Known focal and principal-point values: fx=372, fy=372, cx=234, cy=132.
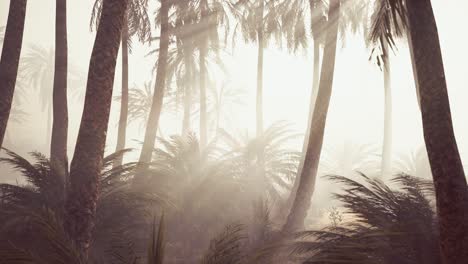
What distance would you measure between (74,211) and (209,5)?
45.2 feet

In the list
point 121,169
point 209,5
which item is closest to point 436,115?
point 121,169

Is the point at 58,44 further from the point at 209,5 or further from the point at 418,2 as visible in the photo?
the point at 418,2

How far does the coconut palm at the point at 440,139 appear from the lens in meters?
4.25

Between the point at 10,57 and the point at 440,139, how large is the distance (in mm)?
7906

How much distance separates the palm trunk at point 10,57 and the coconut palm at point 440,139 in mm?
7322

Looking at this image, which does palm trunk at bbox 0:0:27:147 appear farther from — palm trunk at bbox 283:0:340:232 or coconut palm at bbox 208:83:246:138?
coconut palm at bbox 208:83:246:138

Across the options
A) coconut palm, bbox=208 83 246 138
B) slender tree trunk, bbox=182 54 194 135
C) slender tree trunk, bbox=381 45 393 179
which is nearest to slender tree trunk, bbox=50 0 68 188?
slender tree trunk, bbox=182 54 194 135

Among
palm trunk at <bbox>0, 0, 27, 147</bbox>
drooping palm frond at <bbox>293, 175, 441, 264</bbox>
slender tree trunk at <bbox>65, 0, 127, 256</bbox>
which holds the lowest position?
drooping palm frond at <bbox>293, 175, 441, 264</bbox>

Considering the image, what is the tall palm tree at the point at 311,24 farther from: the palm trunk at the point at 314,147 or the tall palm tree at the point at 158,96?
the tall palm tree at the point at 158,96

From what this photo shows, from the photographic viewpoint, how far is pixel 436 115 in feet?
14.8

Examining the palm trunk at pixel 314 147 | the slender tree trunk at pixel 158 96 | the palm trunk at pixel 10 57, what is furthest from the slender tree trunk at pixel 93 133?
the slender tree trunk at pixel 158 96

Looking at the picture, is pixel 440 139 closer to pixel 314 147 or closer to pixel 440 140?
pixel 440 140

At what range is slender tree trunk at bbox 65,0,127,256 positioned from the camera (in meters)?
5.53

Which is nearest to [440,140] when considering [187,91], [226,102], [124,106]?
[124,106]
